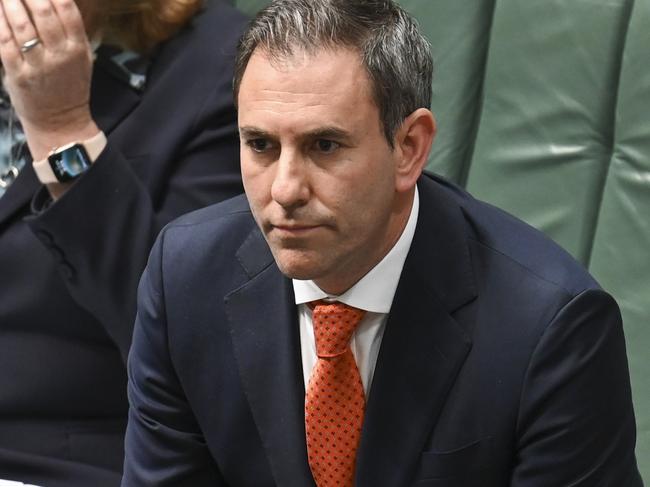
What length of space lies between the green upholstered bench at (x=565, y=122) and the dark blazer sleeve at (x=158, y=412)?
0.56m

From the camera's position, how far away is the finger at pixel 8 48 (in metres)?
1.59

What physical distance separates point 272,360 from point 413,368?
0.14 meters

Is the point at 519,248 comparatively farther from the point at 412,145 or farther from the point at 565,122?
the point at 565,122

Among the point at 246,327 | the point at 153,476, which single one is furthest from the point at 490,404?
the point at 153,476

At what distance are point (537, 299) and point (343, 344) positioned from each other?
7.4 inches

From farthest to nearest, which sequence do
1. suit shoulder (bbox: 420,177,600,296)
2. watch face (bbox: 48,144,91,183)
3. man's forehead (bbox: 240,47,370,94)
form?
watch face (bbox: 48,144,91,183) < suit shoulder (bbox: 420,177,600,296) < man's forehead (bbox: 240,47,370,94)

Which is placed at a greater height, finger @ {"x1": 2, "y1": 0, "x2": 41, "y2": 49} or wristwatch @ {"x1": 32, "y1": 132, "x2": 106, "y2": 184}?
finger @ {"x1": 2, "y1": 0, "x2": 41, "y2": 49}

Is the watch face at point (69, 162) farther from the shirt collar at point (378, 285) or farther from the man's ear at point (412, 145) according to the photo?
the man's ear at point (412, 145)

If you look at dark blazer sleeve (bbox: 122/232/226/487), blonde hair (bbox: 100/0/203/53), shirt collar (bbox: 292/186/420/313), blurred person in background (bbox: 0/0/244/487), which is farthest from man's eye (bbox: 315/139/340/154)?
blonde hair (bbox: 100/0/203/53)

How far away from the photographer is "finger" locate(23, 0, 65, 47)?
1585 millimetres

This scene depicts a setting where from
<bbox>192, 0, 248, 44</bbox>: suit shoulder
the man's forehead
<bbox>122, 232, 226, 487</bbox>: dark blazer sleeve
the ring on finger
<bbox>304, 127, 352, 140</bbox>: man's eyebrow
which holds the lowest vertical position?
<bbox>122, 232, 226, 487</bbox>: dark blazer sleeve

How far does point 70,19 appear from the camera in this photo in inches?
62.7

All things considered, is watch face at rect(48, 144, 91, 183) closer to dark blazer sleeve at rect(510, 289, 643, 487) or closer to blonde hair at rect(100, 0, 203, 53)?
blonde hair at rect(100, 0, 203, 53)

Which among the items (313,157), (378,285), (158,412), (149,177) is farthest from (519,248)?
(149,177)
